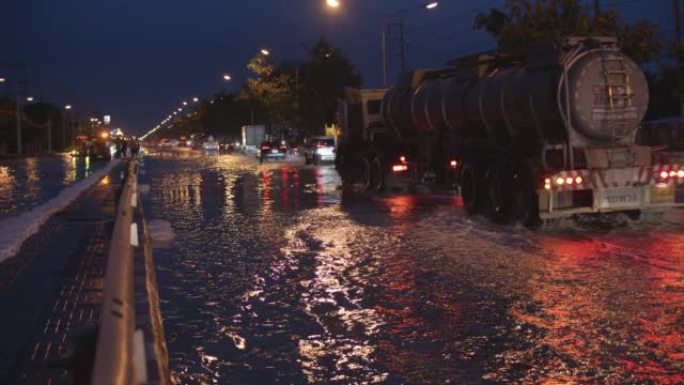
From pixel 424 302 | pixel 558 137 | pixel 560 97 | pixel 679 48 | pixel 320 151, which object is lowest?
pixel 424 302

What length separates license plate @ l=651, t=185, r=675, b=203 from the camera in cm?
1502

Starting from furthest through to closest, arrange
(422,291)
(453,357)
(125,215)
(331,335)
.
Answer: (125,215) → (422,291) → (331,335) → (453,357)

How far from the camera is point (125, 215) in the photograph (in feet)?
35.0

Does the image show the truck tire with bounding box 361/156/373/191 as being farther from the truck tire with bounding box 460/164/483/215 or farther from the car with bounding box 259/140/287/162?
the car with bounding box 259/140/287/162

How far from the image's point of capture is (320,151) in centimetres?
4991

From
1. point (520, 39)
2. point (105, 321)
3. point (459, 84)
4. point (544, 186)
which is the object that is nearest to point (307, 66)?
point (520, 39)

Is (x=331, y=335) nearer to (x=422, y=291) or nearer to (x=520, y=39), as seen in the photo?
(x=422, y=291)

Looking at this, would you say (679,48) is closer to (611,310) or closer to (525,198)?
(525,198)

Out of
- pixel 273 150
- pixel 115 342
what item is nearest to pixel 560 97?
pixel 115 342

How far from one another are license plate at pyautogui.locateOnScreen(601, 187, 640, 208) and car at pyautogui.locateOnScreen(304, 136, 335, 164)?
115 feet

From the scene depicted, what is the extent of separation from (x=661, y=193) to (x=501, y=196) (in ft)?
9.12

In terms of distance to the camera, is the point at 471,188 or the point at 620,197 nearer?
the point at 620,197

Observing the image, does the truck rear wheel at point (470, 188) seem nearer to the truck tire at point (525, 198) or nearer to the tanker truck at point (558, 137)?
the tanker truck at point (558, 137)

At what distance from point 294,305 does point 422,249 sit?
13.8 feet
